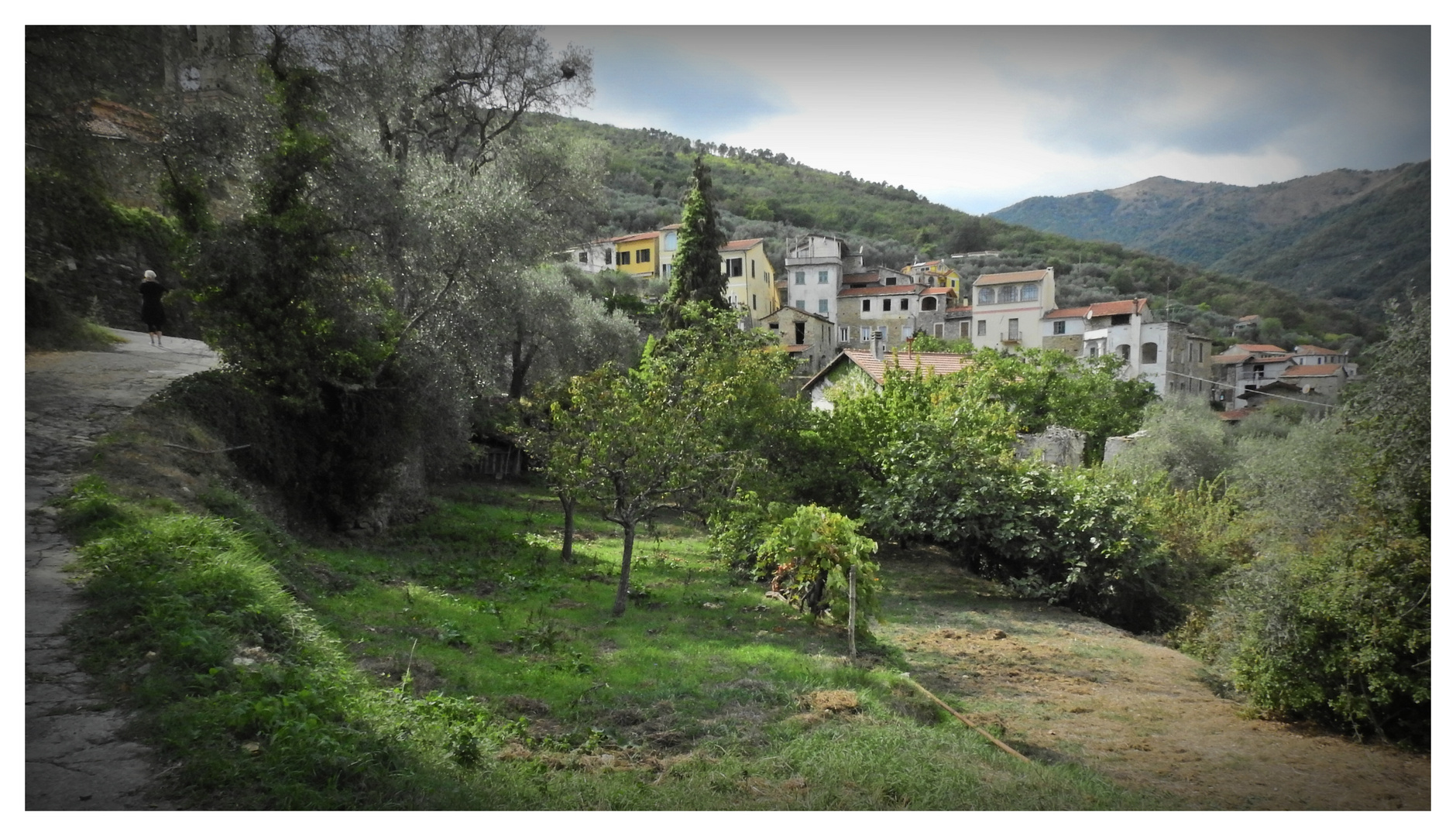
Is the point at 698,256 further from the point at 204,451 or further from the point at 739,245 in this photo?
the point at 204,451

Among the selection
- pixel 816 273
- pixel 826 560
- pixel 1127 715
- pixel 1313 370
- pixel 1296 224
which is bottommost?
pixel 1127 715

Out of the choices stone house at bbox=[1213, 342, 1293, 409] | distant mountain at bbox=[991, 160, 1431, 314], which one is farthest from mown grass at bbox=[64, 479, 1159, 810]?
stone house at bbox=[1213, 342, 1293, 409]

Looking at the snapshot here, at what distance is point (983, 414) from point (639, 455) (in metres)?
6.95

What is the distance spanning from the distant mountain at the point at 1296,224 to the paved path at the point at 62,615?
697cm

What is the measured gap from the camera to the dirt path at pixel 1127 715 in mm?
4160

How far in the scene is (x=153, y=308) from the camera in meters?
9.60

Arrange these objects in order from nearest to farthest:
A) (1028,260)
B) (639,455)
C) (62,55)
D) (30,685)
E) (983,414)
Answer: (30,685) < (62,55) < (639,455) < (983,414) < (1028,260)

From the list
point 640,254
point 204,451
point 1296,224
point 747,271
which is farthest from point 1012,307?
point 204,451

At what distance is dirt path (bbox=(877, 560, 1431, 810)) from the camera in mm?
4160

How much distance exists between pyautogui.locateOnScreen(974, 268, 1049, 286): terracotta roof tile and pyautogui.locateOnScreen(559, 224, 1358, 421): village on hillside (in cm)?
6

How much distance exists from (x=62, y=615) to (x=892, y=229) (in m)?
41.6

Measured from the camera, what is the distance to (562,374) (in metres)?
17.9

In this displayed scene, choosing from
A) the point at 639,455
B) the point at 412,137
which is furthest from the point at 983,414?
the point at 412,137

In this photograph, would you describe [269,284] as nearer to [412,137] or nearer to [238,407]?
[238,407]
